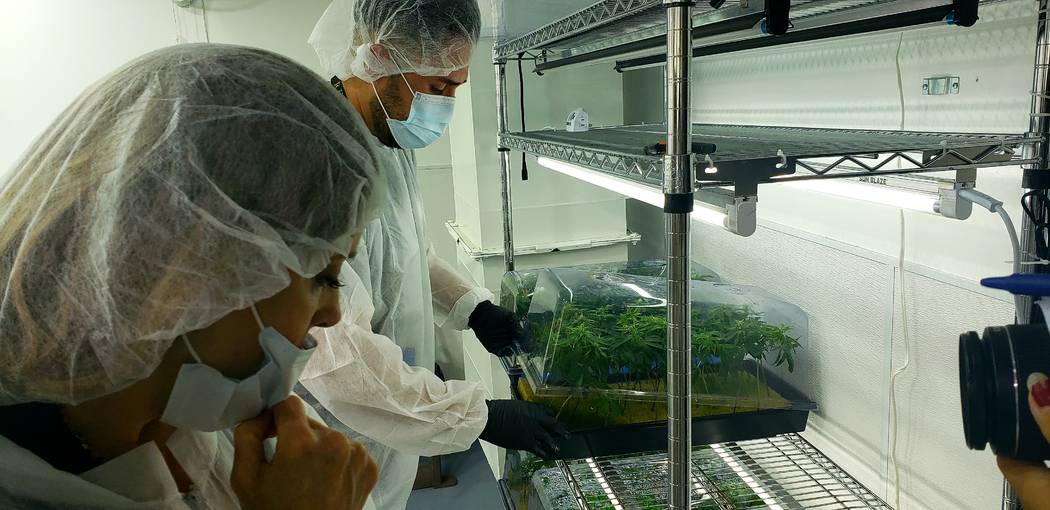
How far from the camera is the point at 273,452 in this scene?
2.87 ft

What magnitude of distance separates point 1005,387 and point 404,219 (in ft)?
4.80

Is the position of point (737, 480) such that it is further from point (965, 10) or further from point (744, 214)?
point (965, 10)

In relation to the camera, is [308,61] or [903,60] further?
[308,61]

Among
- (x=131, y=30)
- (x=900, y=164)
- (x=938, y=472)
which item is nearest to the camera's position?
(x=900, y=164)

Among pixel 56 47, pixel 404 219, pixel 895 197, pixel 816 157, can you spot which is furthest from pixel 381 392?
pixel 56 47

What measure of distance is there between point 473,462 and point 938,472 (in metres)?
2.63

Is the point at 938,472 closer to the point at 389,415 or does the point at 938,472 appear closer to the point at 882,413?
the point at 882,413

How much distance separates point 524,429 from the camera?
5.47ft

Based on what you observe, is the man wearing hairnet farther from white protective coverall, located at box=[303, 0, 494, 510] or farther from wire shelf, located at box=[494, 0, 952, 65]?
wire shelf, located at box=[494, 0, 952, 65]

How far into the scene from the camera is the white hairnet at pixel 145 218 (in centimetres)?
67

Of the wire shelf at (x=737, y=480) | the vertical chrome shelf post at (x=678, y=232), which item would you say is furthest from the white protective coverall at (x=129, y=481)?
the wire shelf at (x=737, y=480)

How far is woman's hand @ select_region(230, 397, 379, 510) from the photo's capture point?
0.80 metres

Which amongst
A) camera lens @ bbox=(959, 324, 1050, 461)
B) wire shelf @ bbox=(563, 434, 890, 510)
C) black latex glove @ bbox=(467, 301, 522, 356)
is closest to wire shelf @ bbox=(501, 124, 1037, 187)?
camera lens @ bbox=(959, 324, 1050, 461)

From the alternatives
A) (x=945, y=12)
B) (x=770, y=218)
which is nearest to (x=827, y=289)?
(x=770, y=218)
